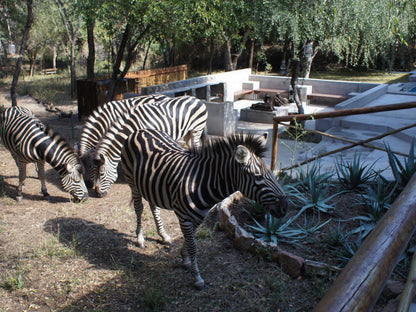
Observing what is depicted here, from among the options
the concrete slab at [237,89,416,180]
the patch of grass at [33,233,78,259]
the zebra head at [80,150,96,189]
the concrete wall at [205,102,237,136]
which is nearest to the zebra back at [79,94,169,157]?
the zebra head at [80,150,96,189]

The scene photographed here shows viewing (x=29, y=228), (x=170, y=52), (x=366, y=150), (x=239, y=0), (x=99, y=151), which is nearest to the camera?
(x=29, y=228)

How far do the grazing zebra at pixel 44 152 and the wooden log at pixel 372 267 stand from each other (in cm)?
592

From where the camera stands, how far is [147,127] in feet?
23.6

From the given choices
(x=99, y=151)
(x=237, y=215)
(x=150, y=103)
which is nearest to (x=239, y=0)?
(x=150, y=103)

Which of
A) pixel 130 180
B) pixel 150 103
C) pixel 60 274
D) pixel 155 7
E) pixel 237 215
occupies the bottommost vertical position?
pixel 60 274

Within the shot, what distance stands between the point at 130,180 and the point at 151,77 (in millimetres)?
Answer: 14538

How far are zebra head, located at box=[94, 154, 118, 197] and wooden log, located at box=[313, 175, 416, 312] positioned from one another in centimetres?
582

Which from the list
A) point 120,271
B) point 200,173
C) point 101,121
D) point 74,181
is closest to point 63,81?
point 101,121

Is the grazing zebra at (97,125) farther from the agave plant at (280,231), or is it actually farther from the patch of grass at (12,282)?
the agave plant at (280,231)

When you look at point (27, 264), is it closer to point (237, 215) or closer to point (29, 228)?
point (29, 228)

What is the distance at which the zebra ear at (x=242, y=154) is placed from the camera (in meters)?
3.54

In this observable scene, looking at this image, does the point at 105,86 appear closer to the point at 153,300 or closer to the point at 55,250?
the point at 55,250

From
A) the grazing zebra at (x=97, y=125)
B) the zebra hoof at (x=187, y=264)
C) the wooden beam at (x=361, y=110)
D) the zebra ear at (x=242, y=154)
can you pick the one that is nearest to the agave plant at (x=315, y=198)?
the wooden beam at (x=361, y=110)

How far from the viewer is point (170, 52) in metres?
27.0
